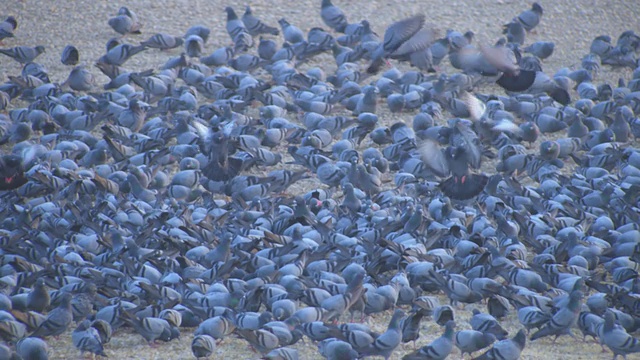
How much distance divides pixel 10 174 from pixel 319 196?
3054 millimetres

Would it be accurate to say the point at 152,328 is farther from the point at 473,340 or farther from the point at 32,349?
the point at 473,340

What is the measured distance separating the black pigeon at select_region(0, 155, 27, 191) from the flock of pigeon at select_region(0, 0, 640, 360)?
2 cm

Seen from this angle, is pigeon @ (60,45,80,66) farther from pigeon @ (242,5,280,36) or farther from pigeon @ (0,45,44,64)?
pigeon @ (242,5,280,36)

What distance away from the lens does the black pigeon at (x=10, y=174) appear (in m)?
9.19

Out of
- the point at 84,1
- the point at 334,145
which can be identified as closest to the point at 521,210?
the point at 334,145

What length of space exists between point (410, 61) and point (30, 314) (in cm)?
689

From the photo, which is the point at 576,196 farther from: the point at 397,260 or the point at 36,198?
the point at 36,198

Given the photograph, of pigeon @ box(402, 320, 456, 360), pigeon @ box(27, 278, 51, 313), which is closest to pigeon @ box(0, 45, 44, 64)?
pigeon @ box(27, 278, 51, 313)

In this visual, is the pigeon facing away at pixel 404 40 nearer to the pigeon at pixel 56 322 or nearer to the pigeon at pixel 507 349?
the pigeon at pixel 507 349

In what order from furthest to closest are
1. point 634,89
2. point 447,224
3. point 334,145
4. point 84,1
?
point 84,1 < point 634,89 < point 334,145 < point 447,224

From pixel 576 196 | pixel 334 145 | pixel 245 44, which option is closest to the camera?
pixel 576 196

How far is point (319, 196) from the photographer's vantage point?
9.27 m

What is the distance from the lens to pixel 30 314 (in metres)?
7.08

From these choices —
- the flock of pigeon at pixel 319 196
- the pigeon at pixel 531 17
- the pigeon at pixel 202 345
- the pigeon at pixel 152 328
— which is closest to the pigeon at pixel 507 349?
the flock of pigeon at pixel 319 196
